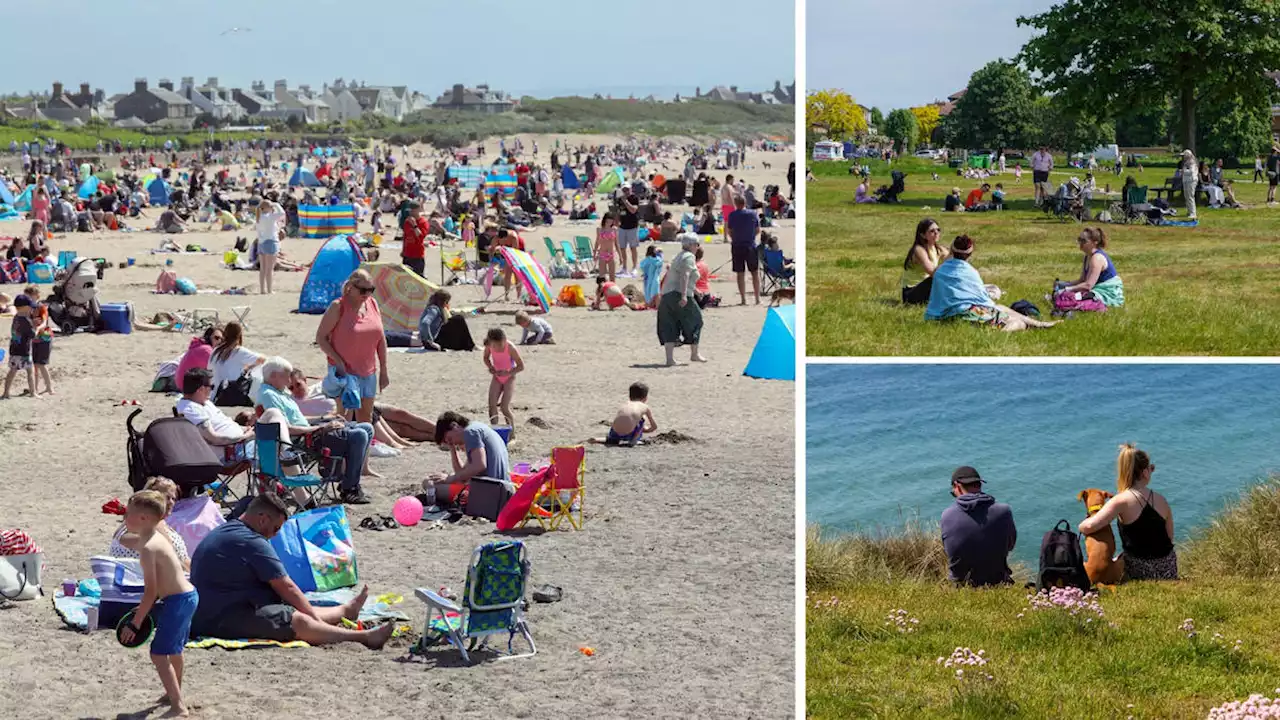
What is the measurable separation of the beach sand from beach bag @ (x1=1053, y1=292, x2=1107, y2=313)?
1980 millimetres

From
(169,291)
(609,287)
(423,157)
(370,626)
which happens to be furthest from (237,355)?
(423,157)

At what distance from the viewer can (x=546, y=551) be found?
A: 912 cm

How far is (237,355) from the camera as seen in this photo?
1247 cm

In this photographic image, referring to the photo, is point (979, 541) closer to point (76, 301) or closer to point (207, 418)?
point (207, 418)

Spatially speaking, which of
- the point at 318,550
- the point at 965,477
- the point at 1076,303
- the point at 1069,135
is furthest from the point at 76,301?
the point at 1069,135

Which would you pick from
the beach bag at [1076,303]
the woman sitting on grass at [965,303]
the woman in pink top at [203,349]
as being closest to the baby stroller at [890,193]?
the woman in pink top at [203,349]

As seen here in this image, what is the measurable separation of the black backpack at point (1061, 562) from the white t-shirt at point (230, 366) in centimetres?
759

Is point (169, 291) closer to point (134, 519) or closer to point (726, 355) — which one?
point (726, 355)

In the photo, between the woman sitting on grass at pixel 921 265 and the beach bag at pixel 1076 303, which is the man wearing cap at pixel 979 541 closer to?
the woman sitting on grass at pixel 921 265

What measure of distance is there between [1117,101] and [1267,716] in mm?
12804

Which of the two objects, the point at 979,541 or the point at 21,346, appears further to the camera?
the point at 21,346

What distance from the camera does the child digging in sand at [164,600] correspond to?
613cm

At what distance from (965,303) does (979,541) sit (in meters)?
1.80

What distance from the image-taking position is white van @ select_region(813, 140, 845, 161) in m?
35.5
